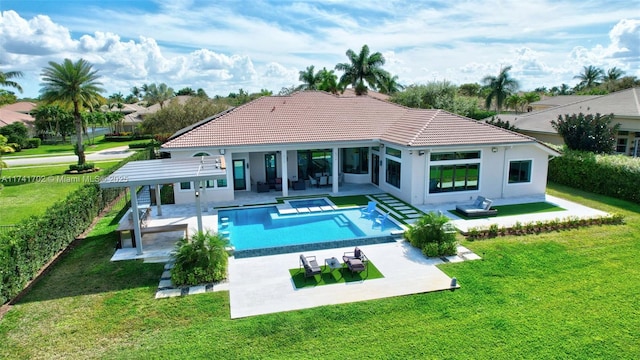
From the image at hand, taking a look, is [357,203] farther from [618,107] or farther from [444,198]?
[618,107]

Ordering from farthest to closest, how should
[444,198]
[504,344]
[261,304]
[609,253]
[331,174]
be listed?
[331,174] < [444,198] < [609,253] < [261,304] < [504,344]

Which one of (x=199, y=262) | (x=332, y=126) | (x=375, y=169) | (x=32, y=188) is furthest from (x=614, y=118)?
A: (x=32, y=188)

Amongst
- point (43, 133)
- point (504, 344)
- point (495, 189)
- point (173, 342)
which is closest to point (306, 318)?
point (173, 342)

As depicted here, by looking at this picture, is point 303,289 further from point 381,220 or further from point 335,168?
point 335,168

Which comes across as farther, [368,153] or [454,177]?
[368,153]

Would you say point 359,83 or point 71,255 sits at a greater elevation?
point 359,83

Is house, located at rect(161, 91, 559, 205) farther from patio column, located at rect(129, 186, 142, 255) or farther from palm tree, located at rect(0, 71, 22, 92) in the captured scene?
palm tree, located at rect(0, 71, 22, 92)

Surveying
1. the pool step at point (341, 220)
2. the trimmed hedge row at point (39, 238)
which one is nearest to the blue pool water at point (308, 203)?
the pool step at point (341, 220)

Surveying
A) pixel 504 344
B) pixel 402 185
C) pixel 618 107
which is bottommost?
pixel 504 344

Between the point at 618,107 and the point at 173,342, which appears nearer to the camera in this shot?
the point at 173,342
